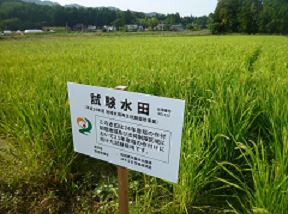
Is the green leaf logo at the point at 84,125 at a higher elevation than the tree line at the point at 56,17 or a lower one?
lower

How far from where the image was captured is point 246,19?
43000 millimetres

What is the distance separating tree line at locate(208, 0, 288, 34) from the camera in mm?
42938

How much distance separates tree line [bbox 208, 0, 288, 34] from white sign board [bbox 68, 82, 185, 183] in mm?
46171

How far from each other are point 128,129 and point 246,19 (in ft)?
163

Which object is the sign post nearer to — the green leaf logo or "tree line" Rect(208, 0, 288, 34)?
the green leaf logo

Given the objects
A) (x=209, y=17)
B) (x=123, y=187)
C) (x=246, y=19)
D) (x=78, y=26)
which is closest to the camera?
(x=123, y=187)

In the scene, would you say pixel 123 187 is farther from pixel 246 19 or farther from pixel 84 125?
pixel 246 19

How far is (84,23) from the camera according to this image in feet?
240

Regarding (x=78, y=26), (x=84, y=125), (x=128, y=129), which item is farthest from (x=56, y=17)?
(x=128, y=129)

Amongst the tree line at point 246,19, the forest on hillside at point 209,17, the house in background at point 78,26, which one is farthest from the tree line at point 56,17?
the tree line at point 246,19

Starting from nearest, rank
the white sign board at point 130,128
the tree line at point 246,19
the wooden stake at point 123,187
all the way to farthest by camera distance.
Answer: the white sign board at point 130,128
the wooden stake at point 123,187
the tree line at point 246,19

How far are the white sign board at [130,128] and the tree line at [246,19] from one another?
46171mm

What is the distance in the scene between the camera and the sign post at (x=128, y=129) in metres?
0.98

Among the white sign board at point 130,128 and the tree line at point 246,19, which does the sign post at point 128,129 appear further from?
the tree line at point 246,19
